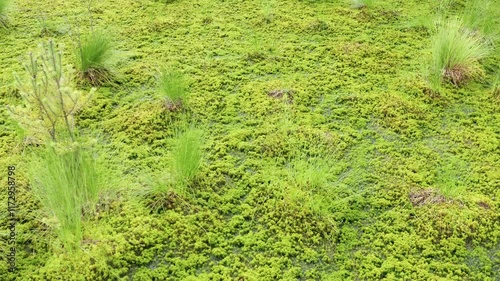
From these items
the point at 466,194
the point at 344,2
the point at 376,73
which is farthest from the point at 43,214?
the point at 344,2

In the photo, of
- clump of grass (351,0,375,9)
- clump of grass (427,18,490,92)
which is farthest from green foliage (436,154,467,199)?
clump of grass (351,0,375,9)

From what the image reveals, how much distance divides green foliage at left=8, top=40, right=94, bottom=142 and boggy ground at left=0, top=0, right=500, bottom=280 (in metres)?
0.51

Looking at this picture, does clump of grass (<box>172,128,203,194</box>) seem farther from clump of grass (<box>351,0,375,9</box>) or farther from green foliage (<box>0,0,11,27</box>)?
clump of grass (<box>351,0,375,9</box>)

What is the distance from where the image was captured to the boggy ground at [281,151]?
2.92 meters

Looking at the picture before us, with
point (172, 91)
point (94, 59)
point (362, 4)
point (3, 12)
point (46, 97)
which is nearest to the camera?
point (46, 97)

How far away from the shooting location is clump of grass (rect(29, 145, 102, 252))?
285 cm

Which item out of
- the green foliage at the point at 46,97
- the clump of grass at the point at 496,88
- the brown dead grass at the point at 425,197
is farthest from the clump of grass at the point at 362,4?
the green foliage at the point at 46,97

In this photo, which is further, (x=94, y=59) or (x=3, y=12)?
(x=3, y=12)

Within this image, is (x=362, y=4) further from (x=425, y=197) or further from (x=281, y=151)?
(x=425, y=197)

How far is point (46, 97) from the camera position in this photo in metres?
2.99

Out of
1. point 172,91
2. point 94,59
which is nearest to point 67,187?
point 172,91

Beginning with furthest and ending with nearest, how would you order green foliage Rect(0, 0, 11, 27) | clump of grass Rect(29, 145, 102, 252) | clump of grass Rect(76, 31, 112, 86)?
green foliage Rect(0, 0, 11, 27) < clump of grass Rect(76, 31, 112, 86) < clump of grass Rect(29, 145, 102, 252)

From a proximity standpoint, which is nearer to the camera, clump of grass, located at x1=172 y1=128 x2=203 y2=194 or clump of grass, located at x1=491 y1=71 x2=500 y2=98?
clump of grass, located at x1=172 y1=128 x2=203 y2=194

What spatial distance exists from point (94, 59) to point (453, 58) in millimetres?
3225
